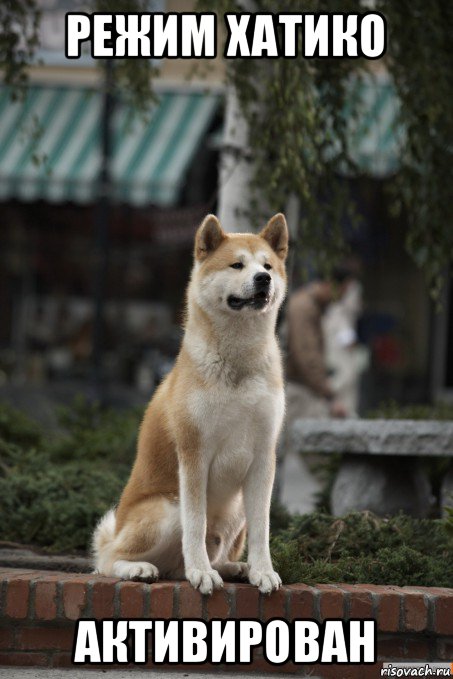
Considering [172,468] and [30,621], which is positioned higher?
[172,468]

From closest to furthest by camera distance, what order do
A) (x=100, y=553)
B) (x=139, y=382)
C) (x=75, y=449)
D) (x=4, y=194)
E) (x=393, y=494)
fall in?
(x=100, y=553), (x=393, y=494), (x=75, y=449), (x=4, y=194), (x=139, y=382)

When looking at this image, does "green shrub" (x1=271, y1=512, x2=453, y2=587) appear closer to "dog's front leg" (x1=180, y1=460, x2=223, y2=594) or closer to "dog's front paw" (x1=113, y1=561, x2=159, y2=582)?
"dog's front leg" (x1=180, y1=460, x2=223, y2=594)

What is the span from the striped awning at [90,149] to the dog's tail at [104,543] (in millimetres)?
8561

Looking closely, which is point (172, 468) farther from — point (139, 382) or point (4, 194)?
point (139, 382)

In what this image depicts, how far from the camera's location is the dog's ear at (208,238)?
165 inches

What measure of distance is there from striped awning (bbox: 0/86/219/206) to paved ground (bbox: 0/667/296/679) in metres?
9.16

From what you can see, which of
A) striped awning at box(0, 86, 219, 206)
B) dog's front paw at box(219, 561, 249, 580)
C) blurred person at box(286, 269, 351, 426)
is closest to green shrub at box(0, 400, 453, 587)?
dog's front paw at box(219, 561, 249, 580)

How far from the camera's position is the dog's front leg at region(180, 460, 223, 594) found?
13.4 feet

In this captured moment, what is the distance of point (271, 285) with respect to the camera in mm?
4059

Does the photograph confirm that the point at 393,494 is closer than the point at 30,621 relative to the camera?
No

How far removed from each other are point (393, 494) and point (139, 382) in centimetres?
868

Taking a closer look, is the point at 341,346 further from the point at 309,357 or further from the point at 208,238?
the point at 208,238

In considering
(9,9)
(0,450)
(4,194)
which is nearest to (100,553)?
(0,450)

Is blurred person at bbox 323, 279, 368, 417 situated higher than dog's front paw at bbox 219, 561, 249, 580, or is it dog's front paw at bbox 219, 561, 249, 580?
blurred person at bbox 323, 279, 368, 417
